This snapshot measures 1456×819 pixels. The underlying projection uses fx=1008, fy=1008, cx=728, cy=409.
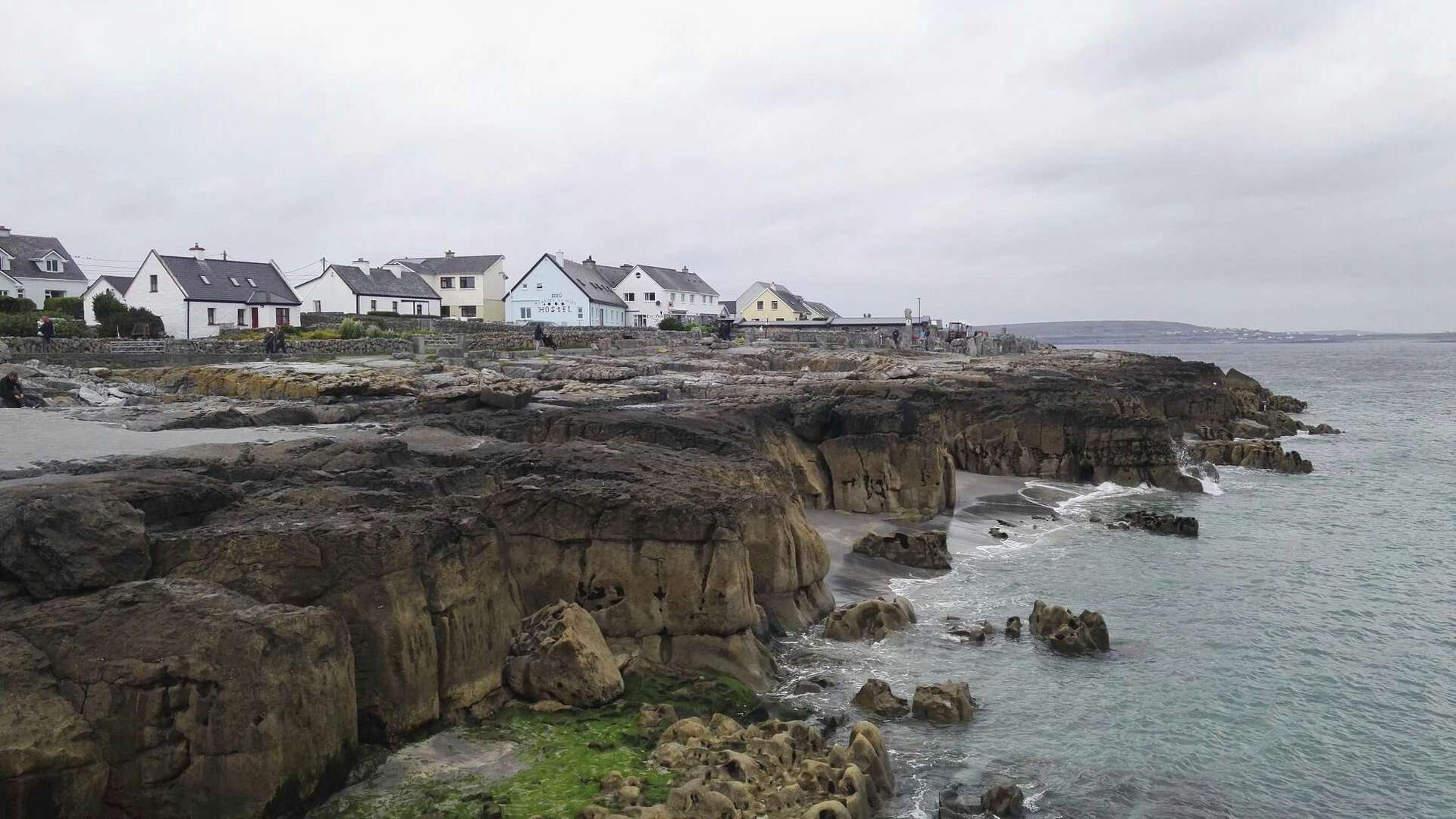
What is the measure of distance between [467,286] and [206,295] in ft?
103

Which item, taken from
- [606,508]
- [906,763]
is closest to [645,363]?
[606,508]

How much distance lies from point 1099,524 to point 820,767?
20880 mm

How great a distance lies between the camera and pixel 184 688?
9773 millimetres

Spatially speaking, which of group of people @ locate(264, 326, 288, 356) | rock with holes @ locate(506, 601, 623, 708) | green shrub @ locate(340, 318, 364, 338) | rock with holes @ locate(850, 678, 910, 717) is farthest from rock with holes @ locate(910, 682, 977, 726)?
green shrub @ locate(340, 318, 364, 338)

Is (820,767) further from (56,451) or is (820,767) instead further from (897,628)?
(56,451)

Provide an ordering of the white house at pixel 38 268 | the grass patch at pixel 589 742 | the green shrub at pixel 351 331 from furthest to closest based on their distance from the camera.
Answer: the white house at pixel 38 268
the green shrub at pixel 351 331
the grass patch at pixel 589 742

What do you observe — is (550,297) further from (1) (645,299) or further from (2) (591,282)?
(1) (645,299)

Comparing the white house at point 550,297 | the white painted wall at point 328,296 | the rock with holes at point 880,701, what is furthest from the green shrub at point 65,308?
the rock with holes at point 880,701

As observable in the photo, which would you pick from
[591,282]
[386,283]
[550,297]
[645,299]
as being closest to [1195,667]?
[386,283]

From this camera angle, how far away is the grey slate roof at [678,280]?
343 feet

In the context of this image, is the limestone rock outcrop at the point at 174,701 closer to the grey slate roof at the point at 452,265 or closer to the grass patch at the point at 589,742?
the grass patch at the point at 589,742

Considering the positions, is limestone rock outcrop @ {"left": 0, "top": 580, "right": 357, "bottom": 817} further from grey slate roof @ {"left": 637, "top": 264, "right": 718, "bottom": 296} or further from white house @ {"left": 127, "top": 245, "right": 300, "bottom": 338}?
grey slate roof @ {"left": 637, "top": 264, "right": 718, "bottom": 296}

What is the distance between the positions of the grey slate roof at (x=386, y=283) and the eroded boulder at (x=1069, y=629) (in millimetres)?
66737

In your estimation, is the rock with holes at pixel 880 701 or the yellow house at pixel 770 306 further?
the yellow house at pixel 770 306
